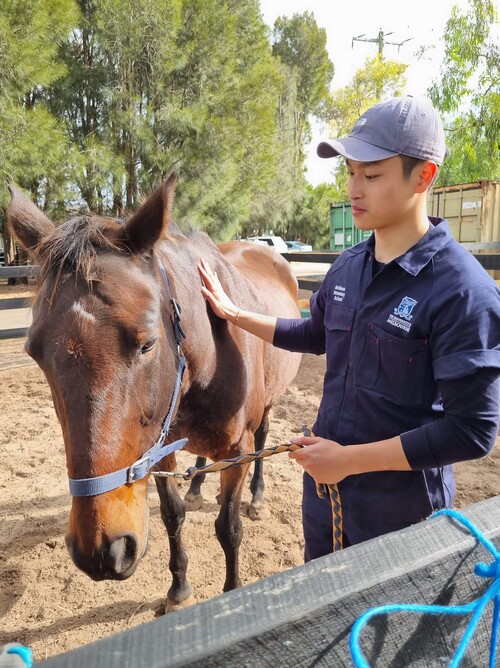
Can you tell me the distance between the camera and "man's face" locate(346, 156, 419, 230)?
1316 millimetres

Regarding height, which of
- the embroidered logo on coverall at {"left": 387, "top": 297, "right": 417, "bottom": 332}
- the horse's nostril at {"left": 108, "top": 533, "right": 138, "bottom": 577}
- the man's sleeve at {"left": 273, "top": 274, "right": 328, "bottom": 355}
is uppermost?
the embroidered logo on coverall at {"left": 387, "top": 297, "right": 417, "bottom": 332}

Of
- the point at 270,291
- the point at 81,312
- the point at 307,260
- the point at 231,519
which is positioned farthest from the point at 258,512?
the point at 307,260

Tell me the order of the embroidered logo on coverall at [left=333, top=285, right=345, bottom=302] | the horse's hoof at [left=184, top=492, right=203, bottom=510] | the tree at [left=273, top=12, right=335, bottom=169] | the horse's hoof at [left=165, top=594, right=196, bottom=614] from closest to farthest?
the embroidered logo on coverall at [left=333, top=285, right=345, bottom=302] < the horse's hoof at [left=165, top=594, right=196, bottom=614] < the horse's hoof at [left=184, top=492, right=203, bottom=510] < the tree at [left=273, top=12, right=335, bottom=169]

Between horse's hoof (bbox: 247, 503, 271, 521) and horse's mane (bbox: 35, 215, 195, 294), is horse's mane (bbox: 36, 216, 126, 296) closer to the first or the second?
horse's mane (bbox: 35, 215, 195, 294)

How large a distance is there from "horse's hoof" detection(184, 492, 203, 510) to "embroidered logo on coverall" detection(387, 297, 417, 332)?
2.60 m

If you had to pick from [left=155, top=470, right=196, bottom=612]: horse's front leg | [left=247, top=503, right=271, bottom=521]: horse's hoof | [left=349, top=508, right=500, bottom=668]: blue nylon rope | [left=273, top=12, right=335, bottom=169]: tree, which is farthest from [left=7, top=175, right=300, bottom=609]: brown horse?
[left=273, top=12, right=335, bottom=169]: tree

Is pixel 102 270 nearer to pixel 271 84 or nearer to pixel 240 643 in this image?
pixel 240 643

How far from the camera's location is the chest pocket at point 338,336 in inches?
60.4

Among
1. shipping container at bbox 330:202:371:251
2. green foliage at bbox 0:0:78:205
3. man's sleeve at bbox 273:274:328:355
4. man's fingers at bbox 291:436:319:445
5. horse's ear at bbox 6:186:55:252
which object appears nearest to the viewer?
man's fingers at bbox 291:436:319:445

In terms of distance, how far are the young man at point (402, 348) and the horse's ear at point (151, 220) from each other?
1.89 ft

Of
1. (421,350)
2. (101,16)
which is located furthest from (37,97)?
(421,350)

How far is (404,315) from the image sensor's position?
4.33 ft

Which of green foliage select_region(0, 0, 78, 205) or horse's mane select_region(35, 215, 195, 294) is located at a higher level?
green foliage select_region(0, 0, 78, 205)

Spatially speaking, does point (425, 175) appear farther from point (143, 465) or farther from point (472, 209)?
point (472, 209)
